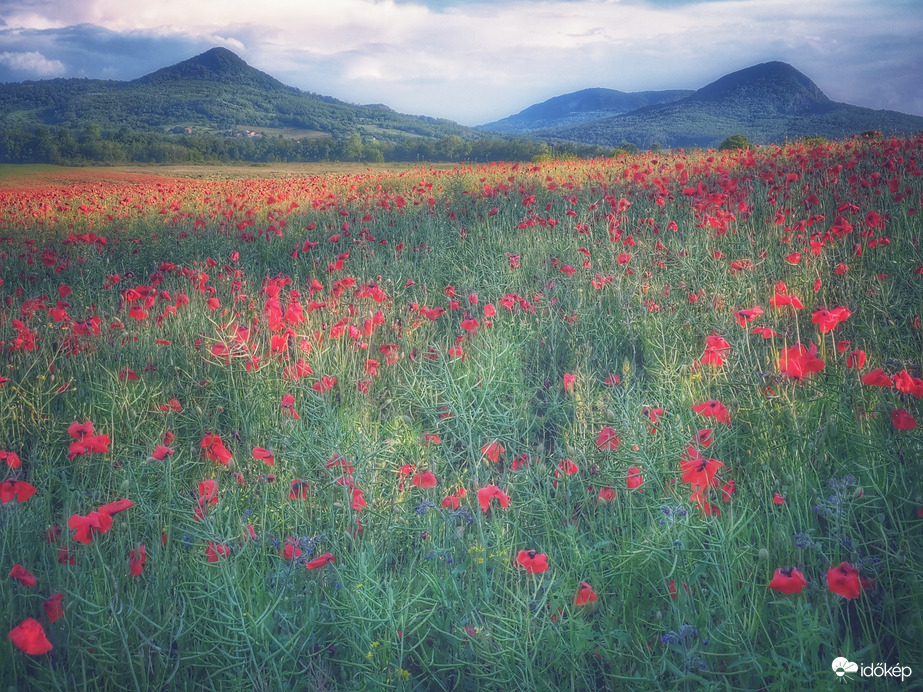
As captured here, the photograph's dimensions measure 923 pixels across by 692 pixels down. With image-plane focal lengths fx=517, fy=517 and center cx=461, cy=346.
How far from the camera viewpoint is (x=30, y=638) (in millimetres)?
1148

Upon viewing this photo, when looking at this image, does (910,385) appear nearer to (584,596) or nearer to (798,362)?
(798,362)

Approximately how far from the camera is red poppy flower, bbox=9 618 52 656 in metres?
1.12

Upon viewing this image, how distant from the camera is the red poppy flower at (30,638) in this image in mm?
1121

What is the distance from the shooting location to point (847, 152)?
8289 mm

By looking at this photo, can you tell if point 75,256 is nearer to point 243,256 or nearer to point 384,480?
point 243,256

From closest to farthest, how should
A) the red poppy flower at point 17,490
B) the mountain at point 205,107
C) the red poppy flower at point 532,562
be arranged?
1. the red poppy flower at point 532,562
2. the red poppy flower at point 17,490
3. the mountain at point 205,107

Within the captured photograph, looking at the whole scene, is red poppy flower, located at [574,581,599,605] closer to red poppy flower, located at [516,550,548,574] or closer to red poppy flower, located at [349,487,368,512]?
red poppy flower, located at [516,550,548,574]

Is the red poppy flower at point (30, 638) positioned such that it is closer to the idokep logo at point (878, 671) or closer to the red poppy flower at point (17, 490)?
the red poppy flower at point (17, 490)

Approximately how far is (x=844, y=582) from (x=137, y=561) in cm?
188

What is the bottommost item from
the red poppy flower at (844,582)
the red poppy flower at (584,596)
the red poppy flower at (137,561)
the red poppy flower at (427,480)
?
the red poppy flower at (137,561)

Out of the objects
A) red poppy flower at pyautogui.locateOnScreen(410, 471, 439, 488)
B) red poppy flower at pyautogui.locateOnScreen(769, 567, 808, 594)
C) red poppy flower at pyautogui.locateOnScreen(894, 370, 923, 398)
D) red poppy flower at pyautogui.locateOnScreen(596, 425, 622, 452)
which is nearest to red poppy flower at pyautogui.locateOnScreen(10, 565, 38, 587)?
red poppy flower at pyautogui.locateOnScreen(410, 471, 439, 488)

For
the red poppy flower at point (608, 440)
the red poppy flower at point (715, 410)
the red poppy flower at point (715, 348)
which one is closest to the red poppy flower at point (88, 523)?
the red poppy flower at point (608, 440)

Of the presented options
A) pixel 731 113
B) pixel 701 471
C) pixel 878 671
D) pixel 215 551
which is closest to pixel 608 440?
pixel 701 471

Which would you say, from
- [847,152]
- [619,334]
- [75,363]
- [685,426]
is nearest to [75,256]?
[75,363]
